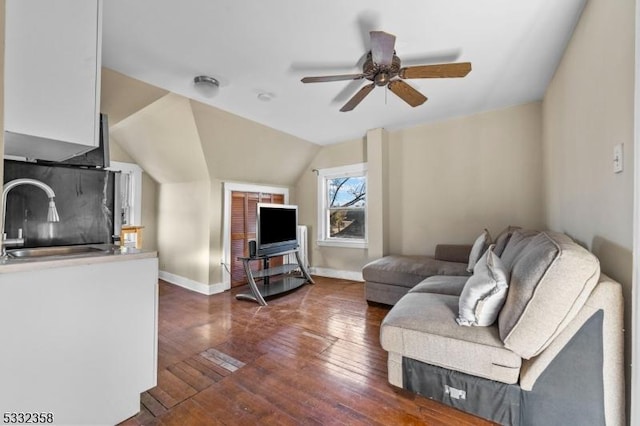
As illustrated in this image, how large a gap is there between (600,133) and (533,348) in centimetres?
127

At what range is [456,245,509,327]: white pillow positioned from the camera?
151 cm

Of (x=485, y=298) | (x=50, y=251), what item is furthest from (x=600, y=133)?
(x=50, y=251)

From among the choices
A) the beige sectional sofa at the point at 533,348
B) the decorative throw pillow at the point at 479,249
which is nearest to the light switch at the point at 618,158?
the beige sectional sofa at the point at 533,348

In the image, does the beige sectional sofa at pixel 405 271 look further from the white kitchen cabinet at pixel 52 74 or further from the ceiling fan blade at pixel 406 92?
the white kitchen cabinet at pixel 52 74

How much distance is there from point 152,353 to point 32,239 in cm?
113

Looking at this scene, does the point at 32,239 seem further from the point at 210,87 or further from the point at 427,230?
the point at 427,230

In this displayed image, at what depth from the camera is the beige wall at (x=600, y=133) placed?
4.02 ft

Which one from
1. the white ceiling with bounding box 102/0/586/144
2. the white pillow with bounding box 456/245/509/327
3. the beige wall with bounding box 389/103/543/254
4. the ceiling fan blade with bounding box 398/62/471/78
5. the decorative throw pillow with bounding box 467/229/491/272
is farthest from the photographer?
the beige wall with bounding box 389/103/543/254

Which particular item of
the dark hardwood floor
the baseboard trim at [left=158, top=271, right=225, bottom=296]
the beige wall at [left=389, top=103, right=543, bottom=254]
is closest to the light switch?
the dark hardwood floor

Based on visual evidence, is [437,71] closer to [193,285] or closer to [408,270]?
[408,270]

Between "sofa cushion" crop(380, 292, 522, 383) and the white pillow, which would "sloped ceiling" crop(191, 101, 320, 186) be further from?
the white pillow

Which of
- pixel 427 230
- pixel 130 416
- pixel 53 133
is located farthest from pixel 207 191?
pixel 427 230

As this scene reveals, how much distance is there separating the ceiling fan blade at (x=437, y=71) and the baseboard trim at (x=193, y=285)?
3647 millimetres

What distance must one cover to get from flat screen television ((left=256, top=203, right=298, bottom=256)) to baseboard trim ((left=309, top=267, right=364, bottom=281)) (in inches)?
36.7
